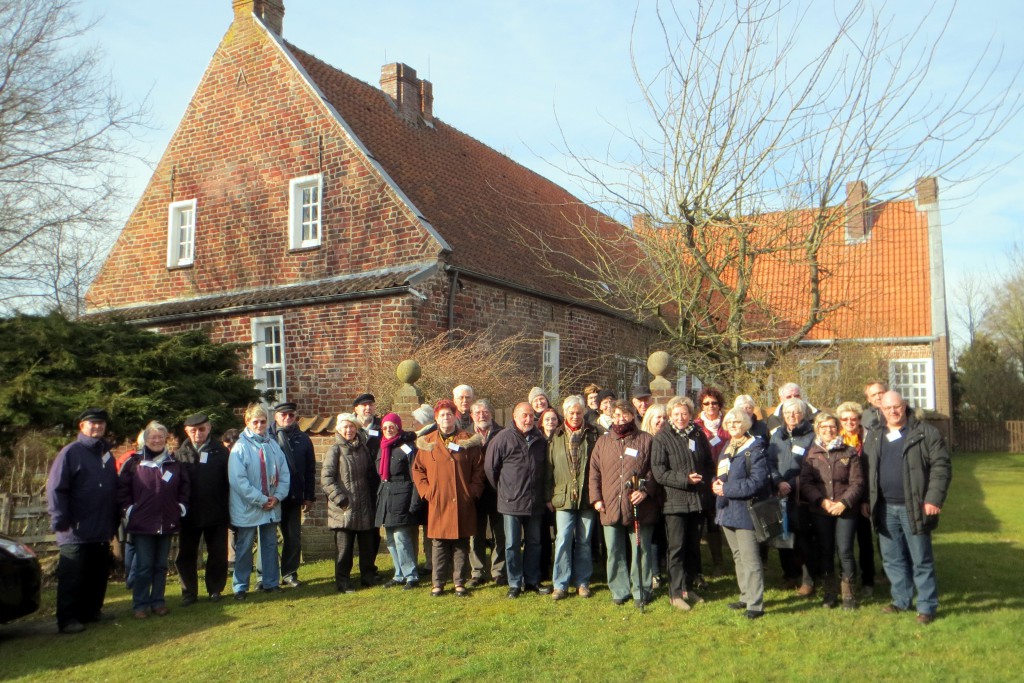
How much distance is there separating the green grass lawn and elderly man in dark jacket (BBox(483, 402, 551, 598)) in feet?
0.90

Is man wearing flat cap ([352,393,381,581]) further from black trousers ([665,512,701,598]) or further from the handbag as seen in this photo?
the handbag

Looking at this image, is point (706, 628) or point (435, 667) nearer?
point (435, 667)

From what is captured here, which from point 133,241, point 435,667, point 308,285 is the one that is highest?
point 133,241

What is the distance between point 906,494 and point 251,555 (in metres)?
5.78

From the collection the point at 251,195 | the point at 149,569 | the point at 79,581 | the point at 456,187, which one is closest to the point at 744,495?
the point at 149,569

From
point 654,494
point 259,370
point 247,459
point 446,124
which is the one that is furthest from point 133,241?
point 654,494

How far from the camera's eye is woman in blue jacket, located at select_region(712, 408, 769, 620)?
261 inches

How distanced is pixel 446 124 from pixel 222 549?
14.5m

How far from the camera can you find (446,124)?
819 inches

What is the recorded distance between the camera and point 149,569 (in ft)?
25.6

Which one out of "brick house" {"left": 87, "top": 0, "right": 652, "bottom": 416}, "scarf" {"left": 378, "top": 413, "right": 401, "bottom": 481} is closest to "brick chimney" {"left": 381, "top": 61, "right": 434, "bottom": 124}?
"brick house" {"left": 87, "top": 0, "right": 652, "bottom": 416}

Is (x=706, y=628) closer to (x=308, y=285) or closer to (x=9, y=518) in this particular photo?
(x=9, y=518)

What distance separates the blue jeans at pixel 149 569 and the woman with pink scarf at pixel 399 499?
1952 mm

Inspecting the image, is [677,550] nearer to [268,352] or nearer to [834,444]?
[834,444]
